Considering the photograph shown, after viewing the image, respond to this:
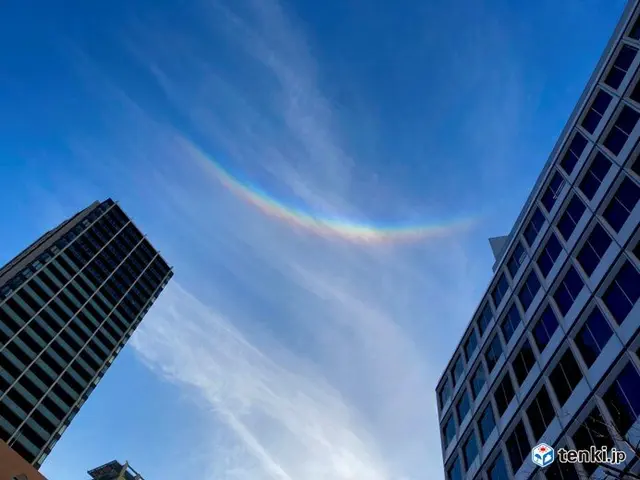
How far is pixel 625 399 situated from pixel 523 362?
31.2 feet

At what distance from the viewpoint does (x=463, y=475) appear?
33.8 metres

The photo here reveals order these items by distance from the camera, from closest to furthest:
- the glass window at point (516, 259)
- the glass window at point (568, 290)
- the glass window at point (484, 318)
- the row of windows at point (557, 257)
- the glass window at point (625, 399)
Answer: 1. the glass window at point (625, 399)
2. the row of windows at point (557, 257)
3. the glass window at point (568, 290)
4. the glass window at point (516, 259)
5. the glass window at point (484, 318)

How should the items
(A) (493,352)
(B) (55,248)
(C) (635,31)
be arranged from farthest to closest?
(B) (55,248) → (A) (493,352) → (C) (635,31)

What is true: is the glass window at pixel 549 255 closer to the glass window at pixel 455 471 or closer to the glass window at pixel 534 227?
the glass window at pixel 534 227

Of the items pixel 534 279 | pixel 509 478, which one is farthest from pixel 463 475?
pixel 534 279

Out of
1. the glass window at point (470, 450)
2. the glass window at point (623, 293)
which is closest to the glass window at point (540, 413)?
the glass window at point (623, 293)

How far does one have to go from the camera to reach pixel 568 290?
28328 millimetres

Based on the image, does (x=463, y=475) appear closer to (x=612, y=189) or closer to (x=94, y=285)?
(x=612, y=189)

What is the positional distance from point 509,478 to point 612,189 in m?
16.8

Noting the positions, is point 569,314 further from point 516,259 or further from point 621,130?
point 621,130

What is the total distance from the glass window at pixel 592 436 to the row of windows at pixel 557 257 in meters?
7.01

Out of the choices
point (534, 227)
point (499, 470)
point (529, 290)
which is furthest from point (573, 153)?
point (499, 470)

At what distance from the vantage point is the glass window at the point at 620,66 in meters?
29.6

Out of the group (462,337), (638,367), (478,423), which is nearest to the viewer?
(638,367)
